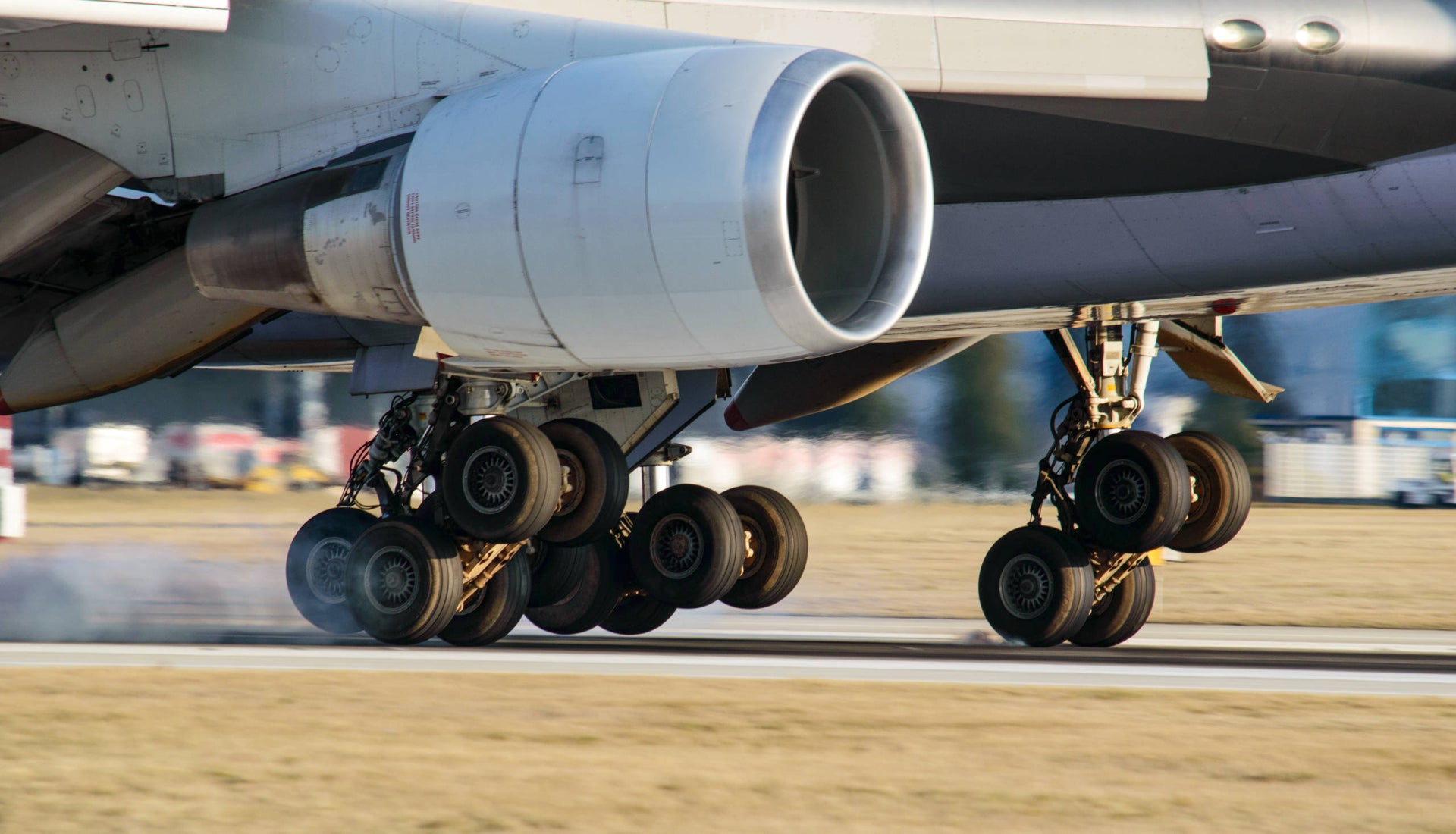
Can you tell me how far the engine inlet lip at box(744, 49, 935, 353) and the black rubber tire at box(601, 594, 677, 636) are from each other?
5.16 m

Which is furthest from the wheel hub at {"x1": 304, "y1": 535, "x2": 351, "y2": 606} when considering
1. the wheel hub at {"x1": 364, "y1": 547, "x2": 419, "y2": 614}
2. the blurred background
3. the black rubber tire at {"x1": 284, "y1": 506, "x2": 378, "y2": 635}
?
the blurred background

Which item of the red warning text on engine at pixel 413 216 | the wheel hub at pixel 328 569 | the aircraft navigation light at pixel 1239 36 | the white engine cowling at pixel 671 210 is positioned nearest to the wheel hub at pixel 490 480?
the wheel hub at pixel 328 569

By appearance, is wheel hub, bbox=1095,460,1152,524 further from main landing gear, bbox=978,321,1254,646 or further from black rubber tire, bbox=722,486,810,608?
black rubber tire, bbox=722,486,810,608

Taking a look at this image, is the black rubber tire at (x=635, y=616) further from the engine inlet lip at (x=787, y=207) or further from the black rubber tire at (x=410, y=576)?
the engine inlet lip at (x=787, y=207)

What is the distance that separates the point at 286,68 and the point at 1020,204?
4.08 meters

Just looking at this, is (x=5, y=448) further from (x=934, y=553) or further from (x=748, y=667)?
(x=748, y=667)

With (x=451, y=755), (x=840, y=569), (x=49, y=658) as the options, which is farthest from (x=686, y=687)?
(x=840, y=569)

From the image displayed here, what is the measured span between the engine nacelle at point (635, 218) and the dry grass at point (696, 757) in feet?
5.45

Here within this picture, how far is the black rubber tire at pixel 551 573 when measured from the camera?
396 inches

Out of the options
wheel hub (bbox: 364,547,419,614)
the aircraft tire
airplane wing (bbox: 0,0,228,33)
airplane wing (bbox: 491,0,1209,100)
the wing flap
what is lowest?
the aircraft tire

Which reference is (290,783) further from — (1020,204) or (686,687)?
(1020,204)

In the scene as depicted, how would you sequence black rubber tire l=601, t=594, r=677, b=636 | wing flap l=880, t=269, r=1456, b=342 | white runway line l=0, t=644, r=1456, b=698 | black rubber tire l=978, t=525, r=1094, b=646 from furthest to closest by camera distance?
black rubber tire l=601, t=594, r=677, b=636 < black rubber tire l=978, t=525, r=1094, b=646 < wing flap l=880, t=269, r=1456, b=342 < white runway line l=0, t=644, r=1456, b=698

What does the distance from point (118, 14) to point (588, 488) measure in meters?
3.97

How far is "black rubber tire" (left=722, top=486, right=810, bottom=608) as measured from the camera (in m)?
10.7
